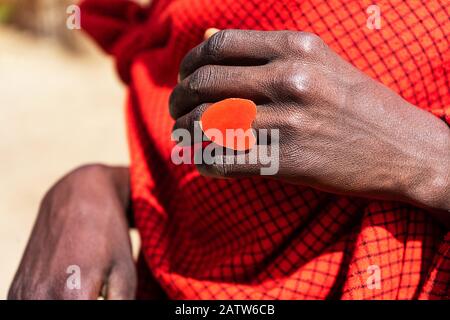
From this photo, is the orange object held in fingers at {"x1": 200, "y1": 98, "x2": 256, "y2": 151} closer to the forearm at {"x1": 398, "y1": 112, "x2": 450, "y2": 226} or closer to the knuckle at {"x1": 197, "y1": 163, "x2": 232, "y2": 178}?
the knuckle at {"x1": 197, "y1": 163, "x2": 232, "y2": 178}

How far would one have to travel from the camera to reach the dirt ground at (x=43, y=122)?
8.46ft

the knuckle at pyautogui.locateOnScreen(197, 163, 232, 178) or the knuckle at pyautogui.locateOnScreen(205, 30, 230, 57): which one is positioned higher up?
the knuckle at pyautogui.locateOnScreen(205, 30, 230, 57)

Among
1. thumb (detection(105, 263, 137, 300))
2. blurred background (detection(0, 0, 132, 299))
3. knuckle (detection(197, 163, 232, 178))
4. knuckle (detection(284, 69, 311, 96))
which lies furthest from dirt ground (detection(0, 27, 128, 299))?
knuckle (detection(284, 69, 311, 96))

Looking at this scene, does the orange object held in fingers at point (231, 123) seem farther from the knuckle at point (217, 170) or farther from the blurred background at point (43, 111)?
the blurred background at point (43, 111)

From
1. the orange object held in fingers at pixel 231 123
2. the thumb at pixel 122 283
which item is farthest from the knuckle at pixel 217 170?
the thumb at pixel 122 283

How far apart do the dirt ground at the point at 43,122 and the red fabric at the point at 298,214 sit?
1295 mm

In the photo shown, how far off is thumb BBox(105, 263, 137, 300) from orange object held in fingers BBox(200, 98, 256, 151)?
1.11 ft

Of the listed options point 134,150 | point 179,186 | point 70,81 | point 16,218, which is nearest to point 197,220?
point 179,186

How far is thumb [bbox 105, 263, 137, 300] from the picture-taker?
0.91 metres

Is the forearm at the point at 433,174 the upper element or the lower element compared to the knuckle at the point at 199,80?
lower

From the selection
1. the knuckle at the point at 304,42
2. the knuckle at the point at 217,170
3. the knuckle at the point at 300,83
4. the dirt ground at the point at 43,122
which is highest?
the knuckle at the point at 304,42

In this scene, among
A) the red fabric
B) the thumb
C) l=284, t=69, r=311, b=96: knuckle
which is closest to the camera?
l=284, t=69, r=311, b=96: knuckle

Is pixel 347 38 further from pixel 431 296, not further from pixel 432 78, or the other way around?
pixel 431 296

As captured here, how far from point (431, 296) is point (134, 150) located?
504 mm
